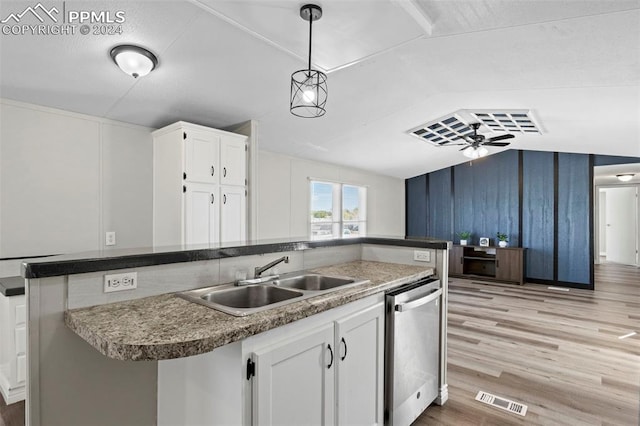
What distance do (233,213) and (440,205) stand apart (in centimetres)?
615

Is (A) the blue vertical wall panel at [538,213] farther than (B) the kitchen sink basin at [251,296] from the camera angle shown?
Yes

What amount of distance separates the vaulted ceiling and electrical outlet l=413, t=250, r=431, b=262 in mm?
1507

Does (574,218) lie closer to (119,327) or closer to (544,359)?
(544,359)

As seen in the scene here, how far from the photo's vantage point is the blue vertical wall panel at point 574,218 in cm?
657

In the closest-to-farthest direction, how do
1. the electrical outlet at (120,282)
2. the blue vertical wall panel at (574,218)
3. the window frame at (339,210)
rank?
the electrical outlet at (120,282), the window frame at (339,210), the blue vertical wall panel at (574,218)

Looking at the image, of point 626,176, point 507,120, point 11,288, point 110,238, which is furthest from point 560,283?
point 11,288

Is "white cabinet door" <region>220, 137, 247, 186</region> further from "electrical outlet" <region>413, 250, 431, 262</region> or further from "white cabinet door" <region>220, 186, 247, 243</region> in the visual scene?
"electrical outlet" <region>413, 250, 431, 262</region>

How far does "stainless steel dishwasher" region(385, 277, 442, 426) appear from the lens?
2004mm

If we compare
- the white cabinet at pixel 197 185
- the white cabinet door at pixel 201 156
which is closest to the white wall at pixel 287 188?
the white cabinet at pixel 197 185

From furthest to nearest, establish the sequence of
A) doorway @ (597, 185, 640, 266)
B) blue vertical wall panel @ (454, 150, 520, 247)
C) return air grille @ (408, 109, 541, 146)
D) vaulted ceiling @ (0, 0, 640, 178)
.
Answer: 1. doorway @ (597, 185, 640, 266)
2. blue vertical wall panel @ (454, 150, 520, 247)
3. return air grille @ (408, 109, 541, 146)
4. vaulted ceiling @ (0, 0, 640, 178)

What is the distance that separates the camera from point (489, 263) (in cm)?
749

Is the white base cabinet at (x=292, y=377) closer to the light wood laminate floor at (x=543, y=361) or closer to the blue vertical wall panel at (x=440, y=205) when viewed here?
the light wood laminate floor at (x=543, y=361)

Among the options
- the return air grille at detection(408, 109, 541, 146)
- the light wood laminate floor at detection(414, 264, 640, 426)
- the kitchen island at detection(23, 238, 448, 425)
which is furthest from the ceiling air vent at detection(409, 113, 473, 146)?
the kitchen island at detection(23, 238, 448, 425)

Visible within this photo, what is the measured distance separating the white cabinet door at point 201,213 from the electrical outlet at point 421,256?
6.54 ft
